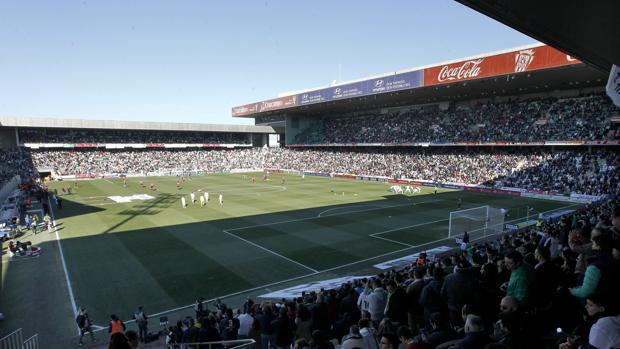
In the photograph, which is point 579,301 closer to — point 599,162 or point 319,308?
point 319,308

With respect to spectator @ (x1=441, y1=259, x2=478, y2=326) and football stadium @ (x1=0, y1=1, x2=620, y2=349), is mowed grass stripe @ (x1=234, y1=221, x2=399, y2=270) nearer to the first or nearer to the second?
football stadium @ (x1=0, y1=1, x2=620, y2=349)

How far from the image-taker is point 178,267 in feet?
59.7

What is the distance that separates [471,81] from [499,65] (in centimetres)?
445

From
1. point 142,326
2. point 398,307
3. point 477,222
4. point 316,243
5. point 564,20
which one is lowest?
point 316,243

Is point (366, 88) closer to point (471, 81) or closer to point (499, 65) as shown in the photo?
point (471, 81)

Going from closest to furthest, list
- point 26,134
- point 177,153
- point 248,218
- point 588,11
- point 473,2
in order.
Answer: point 473,2 < point 588,11 < point 248,218 < point 26,134 < point 177,153

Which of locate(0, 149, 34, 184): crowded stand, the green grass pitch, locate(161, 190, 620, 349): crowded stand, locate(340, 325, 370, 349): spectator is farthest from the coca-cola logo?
locate(0, 149, 34, 184): crowded stand

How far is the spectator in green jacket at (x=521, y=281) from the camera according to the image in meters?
5.59

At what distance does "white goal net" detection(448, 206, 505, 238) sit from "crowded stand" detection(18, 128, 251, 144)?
6897 centimetres

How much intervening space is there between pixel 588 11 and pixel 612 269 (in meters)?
5.65

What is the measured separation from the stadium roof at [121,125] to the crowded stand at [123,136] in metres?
4.11

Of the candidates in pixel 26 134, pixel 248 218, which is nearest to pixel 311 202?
pixel 248 218

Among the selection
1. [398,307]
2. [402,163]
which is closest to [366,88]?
[402,163]

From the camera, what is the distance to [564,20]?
26.3 ft
